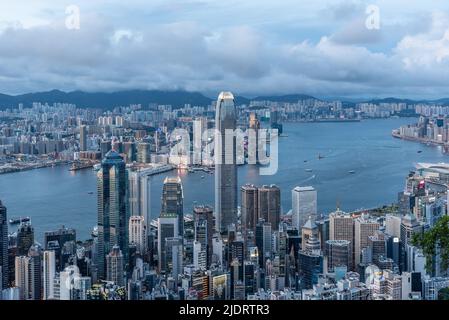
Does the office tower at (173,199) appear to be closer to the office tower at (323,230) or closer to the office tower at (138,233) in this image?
the office tower at (138,233)

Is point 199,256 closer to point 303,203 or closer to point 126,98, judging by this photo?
point 126,98

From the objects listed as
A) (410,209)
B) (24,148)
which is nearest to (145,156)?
(24,148)

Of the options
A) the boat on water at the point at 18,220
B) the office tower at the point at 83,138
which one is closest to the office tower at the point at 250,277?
the office tower at the point at 83,138

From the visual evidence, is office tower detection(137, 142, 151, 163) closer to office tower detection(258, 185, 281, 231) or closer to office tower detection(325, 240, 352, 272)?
office tower detection(258, 185, 281, 231)

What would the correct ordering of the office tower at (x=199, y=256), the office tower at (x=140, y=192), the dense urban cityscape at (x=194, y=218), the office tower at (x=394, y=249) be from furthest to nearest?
1. the office tower at (x=140, y=192)
2. the office tower at (x=199, y=256)
3. the office tower at (x=394, y=249)
4. the dense urban cityscape at (x=194, y=218)

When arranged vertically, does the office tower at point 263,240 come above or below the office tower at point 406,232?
below

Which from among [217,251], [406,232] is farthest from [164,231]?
[406,232]
